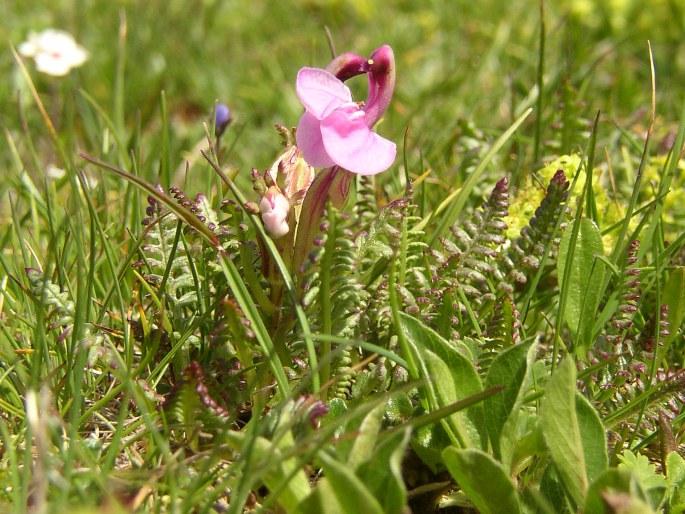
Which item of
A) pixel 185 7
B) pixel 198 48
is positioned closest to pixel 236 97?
pixel 198 48

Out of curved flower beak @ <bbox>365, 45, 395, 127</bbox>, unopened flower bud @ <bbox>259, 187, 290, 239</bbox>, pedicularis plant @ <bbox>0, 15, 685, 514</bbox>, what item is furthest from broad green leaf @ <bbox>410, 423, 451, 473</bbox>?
curved flower beak @ <bbox>365, 45, 395, 127</bbox>

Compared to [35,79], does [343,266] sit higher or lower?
lower

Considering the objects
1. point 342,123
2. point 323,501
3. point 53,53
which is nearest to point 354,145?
point 342,123

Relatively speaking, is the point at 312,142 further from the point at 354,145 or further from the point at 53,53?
the point at 53,53

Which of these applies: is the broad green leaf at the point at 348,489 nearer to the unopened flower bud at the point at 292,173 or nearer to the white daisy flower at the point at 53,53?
the unopened flower bud at the point at 292,173

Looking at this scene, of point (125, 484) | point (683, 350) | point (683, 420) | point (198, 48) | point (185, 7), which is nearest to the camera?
point (125, 484)

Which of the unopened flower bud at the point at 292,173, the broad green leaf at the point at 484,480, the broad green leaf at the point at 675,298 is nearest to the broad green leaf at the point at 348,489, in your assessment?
the broad green leaf at the point at 484,480

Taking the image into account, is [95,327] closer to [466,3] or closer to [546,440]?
[546,440]
